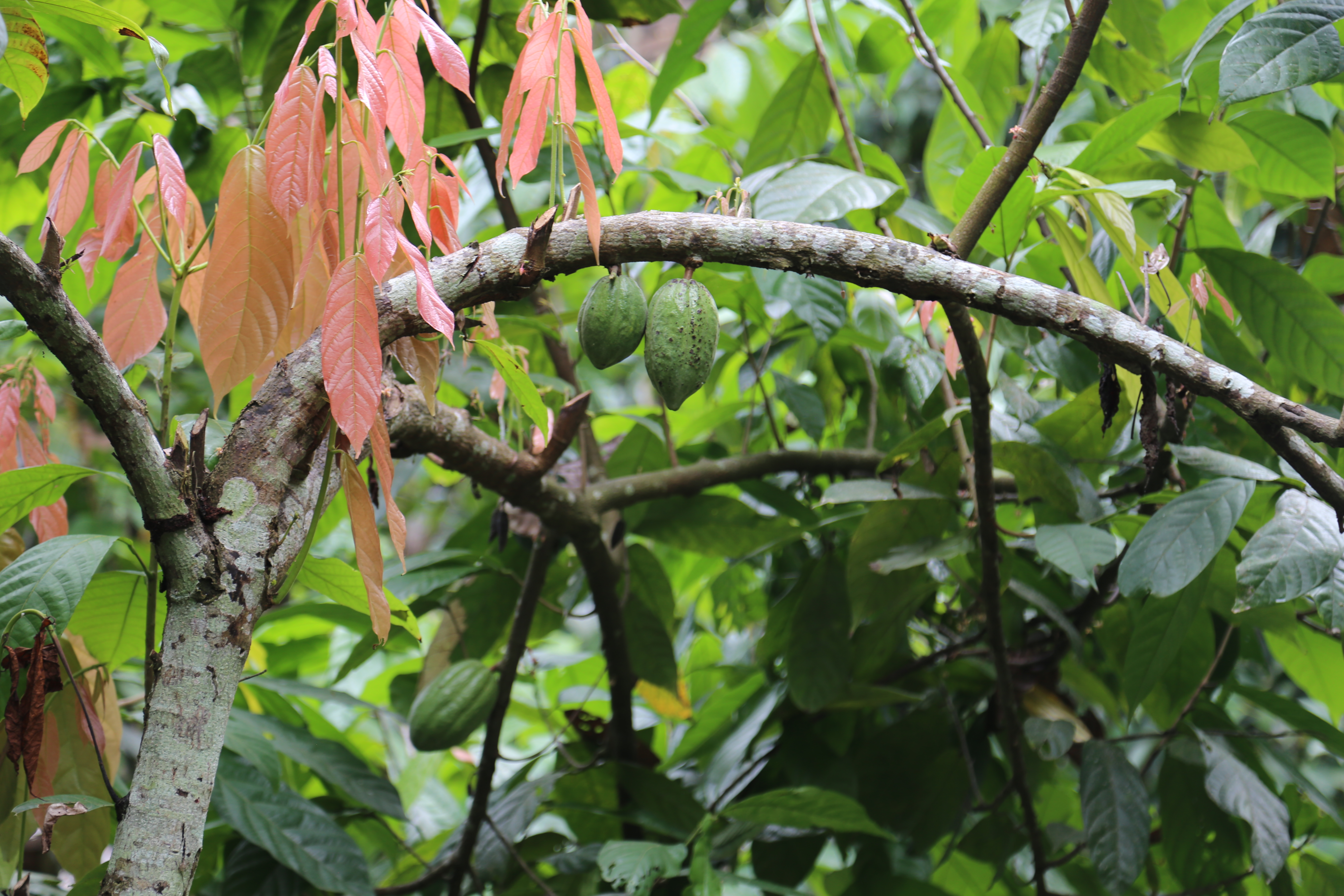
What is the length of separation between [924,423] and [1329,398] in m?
0.56

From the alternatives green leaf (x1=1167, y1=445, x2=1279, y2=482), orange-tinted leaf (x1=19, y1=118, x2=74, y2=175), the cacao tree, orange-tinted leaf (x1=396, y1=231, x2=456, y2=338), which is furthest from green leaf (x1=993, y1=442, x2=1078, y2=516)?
orange-tinted leaf (x1=19, y1=118, x2=74, y2=175)

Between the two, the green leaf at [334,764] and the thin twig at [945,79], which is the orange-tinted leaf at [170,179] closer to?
the green leaf at [334,764]

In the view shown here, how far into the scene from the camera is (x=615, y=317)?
0.63 m

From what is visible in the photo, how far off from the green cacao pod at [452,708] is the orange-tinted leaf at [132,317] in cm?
53

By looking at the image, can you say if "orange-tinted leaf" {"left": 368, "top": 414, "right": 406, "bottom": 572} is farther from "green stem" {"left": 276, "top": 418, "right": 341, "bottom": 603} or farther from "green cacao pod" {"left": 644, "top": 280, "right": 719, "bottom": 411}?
"green cacao pod" {"left": 644, "top": 280, "right": 719, "bottom": 411}

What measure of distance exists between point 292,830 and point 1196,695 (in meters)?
1.05

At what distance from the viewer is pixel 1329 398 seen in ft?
4.00

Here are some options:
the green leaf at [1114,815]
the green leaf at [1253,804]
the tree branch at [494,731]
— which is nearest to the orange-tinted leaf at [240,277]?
the tree branch at [494,731]

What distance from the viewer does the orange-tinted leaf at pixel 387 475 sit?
555mm

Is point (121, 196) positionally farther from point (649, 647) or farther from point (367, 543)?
→ point (649, 647)

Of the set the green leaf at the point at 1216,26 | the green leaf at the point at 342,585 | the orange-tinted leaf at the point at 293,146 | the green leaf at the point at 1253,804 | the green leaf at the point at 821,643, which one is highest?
the orange-tinted leaf at the point at 293,146

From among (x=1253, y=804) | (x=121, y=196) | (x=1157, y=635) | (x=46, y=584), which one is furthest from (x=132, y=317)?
(x=1253, y=804)

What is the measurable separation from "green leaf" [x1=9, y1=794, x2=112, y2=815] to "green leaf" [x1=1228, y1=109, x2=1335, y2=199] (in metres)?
1.25

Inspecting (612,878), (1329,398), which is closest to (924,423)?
(1329,398)
